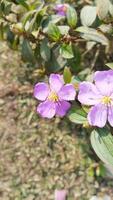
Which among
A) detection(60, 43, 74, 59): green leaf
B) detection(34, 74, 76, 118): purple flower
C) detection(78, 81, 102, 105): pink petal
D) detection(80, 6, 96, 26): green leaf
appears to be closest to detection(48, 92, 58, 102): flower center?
detection(34, 74, 76, 118): purple flower

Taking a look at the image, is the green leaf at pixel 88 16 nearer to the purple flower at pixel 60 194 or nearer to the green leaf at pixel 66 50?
the green leaf at pixel 66 50

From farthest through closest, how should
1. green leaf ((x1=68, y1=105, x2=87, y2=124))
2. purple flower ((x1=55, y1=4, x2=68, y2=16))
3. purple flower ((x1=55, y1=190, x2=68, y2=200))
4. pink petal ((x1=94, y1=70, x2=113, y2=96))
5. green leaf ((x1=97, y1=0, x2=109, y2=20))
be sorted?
purple flower ((x1=55, y1=190, x2=68, y2=200)) < purple flower ((x1=55, y1=4, x2=68, y2=16)) < green leaf ((x1=97, y1=0, x2=109, y2=20)) < green leaf ((x1=68, y1=105, x2=87, y2=124)) < pink petal ((x1=94, y1=70, x2=113, y2=96))

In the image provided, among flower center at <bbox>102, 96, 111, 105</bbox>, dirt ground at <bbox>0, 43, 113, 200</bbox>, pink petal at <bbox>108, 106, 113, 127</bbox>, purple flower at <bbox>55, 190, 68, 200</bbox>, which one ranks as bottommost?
purple flower at <bbox>55, 190, 68, 200</bbox>

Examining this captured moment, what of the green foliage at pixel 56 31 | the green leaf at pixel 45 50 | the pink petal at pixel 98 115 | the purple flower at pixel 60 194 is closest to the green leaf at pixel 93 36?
the green foliage at pixel 56 31

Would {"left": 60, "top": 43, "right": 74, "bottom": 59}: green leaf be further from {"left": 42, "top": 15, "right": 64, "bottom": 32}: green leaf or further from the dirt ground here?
the dirt ground

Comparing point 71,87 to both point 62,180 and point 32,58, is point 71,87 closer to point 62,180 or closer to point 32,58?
point 32,58

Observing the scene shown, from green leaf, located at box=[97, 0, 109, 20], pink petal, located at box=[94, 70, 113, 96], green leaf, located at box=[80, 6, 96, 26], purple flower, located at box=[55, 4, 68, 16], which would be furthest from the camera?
purple flower, located at box=[55, 4, 68, 16]

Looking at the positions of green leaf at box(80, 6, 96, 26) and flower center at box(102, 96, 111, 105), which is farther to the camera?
green leaf at box(80, 6, 96, 26)

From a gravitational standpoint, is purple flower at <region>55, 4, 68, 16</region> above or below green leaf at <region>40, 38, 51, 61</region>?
above
